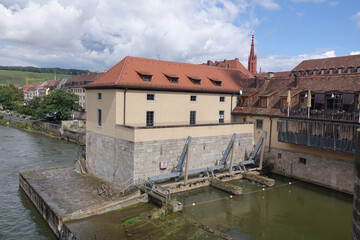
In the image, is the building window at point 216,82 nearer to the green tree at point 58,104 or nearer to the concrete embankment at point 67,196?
the concrete embankment at point 67,196

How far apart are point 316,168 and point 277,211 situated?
6691 mm

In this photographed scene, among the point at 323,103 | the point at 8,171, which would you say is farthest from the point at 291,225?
the point at 8,171

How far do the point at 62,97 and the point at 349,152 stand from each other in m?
50.6

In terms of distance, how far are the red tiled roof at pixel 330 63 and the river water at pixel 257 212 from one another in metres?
34.5

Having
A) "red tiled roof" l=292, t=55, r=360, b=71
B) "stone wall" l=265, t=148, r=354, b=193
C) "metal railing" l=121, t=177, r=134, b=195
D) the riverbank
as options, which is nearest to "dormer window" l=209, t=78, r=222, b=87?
"stone wall" l=265, t=148, r=354, b=193

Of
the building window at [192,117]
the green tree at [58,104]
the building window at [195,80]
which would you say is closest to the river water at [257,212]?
the building window at [192,117]

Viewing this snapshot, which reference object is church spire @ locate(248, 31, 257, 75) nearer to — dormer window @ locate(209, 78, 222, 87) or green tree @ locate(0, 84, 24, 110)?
dormer window @ locate(209, 78, 222, 87)


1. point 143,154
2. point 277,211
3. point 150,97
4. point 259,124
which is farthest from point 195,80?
point 277,211

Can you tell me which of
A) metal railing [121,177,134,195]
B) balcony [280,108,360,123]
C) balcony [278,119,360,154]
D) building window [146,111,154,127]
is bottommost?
metal railing [121,177,134,195]

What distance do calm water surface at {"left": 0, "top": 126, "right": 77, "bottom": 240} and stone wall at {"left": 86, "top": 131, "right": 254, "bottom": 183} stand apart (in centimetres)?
562

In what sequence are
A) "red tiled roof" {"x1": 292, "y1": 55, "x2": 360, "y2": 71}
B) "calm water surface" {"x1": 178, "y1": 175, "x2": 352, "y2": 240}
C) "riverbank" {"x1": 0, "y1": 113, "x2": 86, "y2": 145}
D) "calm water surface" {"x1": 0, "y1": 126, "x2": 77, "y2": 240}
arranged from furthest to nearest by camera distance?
"red tiled roof" {"x1": 292, "y1": 55, "x2": 360, "y2": 71} < "riverbank" {"x1": 0, "y1": 113, "x2": 86, "y2": 145} < "calm water surface" {"x1": 0, "y1": 126, "x2": 77, "y2": 240} < "calm water surface" {"x1": 178, "y1": 175, "x2": 352, "y2": 240}

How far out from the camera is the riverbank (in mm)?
47200

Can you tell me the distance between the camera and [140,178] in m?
19.8

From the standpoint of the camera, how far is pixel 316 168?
22.9 metres
